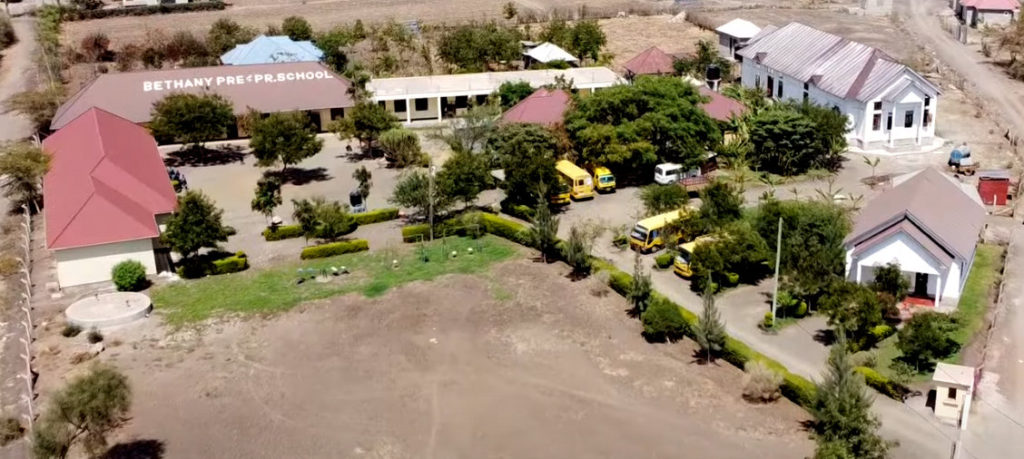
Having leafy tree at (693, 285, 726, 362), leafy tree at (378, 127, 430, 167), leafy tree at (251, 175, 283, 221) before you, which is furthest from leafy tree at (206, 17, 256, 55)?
leafy tree at (693, 285, 726, 362)

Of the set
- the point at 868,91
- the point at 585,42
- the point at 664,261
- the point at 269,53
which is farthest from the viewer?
the point at 585,42

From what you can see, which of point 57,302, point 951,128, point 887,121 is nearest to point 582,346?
point 57,302

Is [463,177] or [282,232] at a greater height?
[463,177]

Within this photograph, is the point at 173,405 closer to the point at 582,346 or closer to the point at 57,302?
the point at 57,302

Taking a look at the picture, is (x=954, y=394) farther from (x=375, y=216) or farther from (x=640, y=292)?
(x=375, y=216)

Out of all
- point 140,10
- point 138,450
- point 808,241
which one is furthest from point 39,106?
point 808,241

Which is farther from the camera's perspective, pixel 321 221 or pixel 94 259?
pixel 321 221

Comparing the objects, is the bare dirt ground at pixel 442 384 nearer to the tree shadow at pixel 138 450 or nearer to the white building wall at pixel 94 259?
the tree shadow at pixel 138 450
